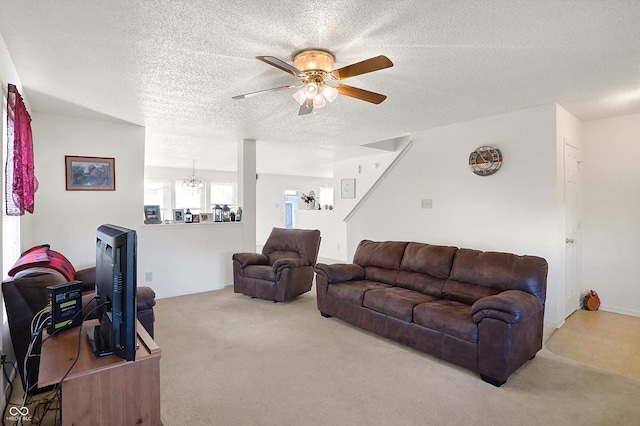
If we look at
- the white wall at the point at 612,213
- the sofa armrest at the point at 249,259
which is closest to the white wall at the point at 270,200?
the sofa armrest at the point at 249,259

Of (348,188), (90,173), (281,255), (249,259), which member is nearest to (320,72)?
(249,259)

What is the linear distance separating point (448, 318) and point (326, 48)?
222cm

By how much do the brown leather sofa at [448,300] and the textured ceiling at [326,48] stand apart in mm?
1600

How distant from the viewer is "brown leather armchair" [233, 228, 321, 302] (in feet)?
14.2

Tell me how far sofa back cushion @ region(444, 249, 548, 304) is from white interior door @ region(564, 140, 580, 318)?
4.26 ft

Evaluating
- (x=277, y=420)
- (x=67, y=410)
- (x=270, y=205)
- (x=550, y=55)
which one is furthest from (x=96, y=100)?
(x=270, y=205)

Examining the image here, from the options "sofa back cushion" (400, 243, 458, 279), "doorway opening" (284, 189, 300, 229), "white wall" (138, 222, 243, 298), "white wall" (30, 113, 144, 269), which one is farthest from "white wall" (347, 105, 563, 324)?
"doorway opening" (284, 189, 300, 229)

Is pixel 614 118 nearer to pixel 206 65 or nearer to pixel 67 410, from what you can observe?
pixel 206 65

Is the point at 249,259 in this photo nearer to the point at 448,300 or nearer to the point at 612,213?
the point at 448,300

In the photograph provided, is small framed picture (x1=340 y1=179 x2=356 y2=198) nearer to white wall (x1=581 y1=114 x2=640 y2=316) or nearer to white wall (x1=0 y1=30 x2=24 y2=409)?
white wall (x1=581 y1=114 x2=640 y2=316)

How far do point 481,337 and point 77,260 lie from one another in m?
4.44

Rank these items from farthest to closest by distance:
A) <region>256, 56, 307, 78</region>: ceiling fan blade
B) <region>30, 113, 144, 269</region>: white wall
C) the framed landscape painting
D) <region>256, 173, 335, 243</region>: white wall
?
<region>256, 173, 335, 243</region>: white wall, the framed landscape painting, <region>30, 113, 144, 269</region>: white wall, <region>256, 56, 307, 78</region>: ceiling fan blade

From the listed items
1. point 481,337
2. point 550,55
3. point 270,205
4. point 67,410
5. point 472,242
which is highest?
point 550,55

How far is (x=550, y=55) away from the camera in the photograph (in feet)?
7.79
